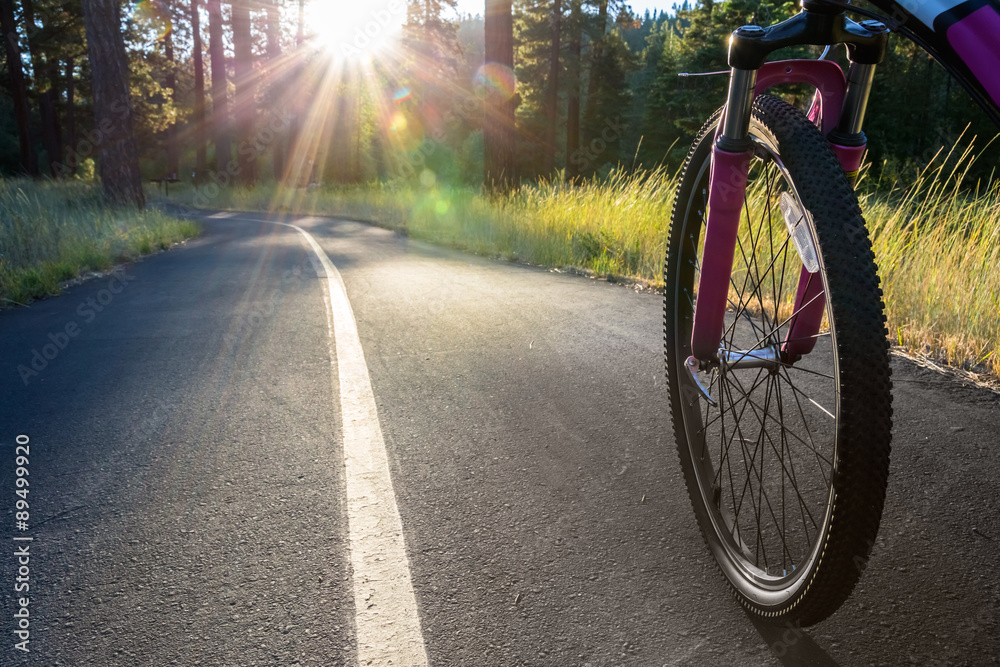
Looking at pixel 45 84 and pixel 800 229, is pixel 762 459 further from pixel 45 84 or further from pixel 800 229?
pixel 45 84

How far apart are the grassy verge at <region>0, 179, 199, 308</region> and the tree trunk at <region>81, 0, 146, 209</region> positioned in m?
1.10

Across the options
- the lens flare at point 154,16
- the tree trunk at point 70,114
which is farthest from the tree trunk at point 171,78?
the tree trunk at point 70,114

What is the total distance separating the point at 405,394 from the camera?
362 centimetres

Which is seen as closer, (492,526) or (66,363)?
(492,526)

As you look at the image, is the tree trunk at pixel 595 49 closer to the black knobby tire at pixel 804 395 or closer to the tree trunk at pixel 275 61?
the tree trunk at pixel 275 61

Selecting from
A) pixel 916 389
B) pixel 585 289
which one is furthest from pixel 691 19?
pixel 916 389

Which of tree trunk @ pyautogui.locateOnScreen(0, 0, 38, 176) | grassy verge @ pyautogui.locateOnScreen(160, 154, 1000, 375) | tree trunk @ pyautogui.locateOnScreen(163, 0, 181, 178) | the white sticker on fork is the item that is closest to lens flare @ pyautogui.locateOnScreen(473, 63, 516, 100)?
grassy verge @ pyautogui.locateOnScreen(160, 154, 1000, 375)

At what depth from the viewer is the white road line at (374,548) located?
5.47 ft

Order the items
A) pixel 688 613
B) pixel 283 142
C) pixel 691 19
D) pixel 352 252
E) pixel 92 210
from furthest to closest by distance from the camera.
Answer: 1. pixel 283 142
2. pixel 691 19
3. pixel 92 210
4. pixel 352 252
5. pixel 688 613

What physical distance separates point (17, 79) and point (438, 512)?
35.3m

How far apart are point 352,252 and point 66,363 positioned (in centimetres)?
629

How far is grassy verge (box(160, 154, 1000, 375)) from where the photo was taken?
14.1 ft

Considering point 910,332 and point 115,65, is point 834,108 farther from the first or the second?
point 115,65

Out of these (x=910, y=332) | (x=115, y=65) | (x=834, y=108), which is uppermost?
(x=115, y=65)
